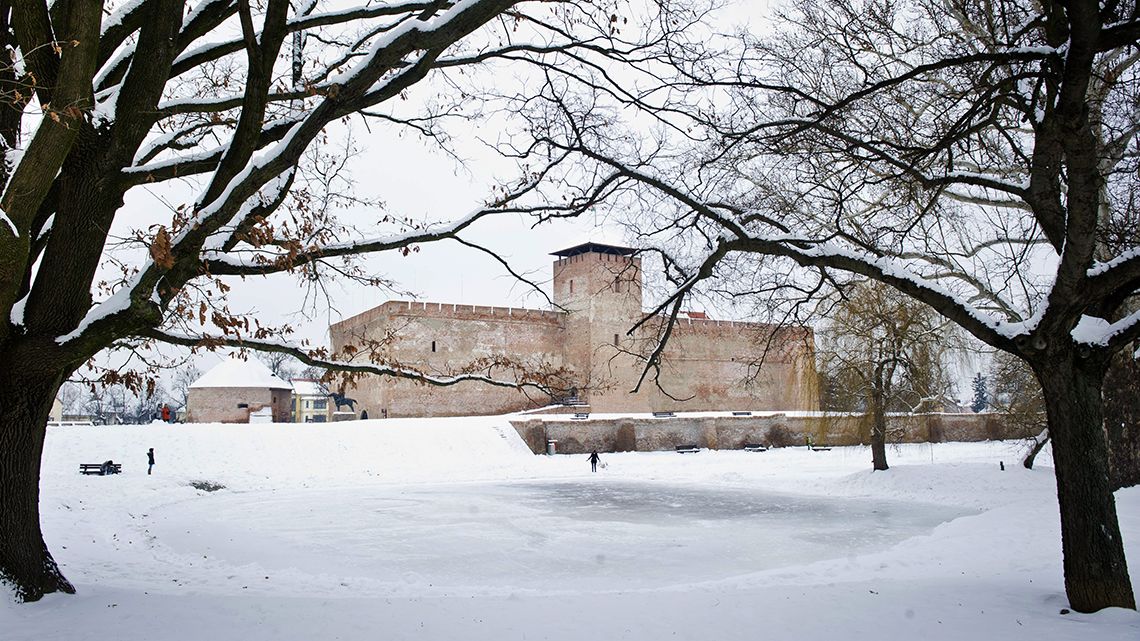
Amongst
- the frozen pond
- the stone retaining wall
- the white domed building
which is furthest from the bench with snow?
the white domed building

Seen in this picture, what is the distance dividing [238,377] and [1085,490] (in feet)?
118

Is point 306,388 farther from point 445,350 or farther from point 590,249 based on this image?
point 590,249

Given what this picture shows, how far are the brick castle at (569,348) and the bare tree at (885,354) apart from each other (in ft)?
46.4

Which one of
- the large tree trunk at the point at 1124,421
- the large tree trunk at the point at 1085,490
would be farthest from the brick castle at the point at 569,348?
the large tree trunk at the point at 1085,490

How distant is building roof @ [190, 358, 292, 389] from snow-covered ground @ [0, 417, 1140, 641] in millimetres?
13539

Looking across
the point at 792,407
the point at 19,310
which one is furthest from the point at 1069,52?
the point at 792,407

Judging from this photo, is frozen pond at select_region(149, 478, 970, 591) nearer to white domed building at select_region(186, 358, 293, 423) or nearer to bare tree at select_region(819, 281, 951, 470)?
bare tree at select_region(819, 281, 951, 470)

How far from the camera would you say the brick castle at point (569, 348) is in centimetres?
3506

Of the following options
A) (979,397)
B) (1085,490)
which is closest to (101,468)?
(1085,490)

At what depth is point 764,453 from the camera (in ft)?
94.9

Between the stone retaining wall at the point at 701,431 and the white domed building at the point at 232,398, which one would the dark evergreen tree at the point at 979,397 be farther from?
the white domed building at the point at 232,398

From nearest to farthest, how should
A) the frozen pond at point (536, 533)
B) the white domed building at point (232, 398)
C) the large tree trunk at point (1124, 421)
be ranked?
the frozen pond at point (536, 533) → the large tree trunk at point (1124, 421) → the white domed building at point (232, 398)

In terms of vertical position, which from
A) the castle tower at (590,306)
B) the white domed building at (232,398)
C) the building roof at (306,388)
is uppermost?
the castle tower at (590,306)

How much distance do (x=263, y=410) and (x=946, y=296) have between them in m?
35.0
